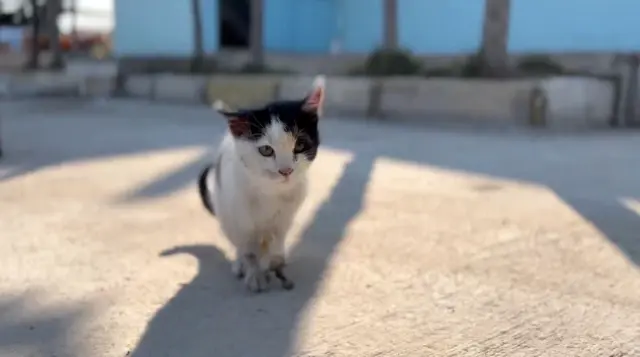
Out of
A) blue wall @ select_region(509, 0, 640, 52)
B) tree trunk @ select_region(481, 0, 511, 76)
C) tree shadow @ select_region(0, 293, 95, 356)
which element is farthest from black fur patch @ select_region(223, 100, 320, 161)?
blue wall @ select_region(509, 0, 640, 52)

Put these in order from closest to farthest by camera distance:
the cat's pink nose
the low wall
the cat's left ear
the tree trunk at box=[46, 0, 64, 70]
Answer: the cat's pink nose
the cat's left ear
the low wall
the tree trunk at box=[46, 0, 64, 70]

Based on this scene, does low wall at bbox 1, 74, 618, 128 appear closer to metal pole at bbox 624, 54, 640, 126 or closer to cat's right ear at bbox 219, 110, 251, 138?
metal pole at bbox 624, 54, 640, 126

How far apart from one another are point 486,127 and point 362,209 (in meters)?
3.43

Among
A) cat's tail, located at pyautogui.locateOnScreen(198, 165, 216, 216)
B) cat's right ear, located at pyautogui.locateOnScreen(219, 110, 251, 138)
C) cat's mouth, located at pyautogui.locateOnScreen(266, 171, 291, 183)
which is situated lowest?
cat's tail, located at pyautogui.locateOnScreen(198, 165, 216, 216)

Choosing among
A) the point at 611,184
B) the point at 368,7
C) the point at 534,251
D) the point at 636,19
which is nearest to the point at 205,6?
the point at 368,7

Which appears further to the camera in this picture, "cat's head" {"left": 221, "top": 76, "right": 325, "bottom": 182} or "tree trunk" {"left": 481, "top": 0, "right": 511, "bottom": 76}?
"tree trunk" {"left": 481, "top": 0, "right": 511, "bottom": 76}

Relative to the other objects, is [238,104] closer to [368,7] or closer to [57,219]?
[368,7]

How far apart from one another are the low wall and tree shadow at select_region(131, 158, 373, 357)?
3.98 meters

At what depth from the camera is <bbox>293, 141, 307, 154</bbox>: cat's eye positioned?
2.00 metres

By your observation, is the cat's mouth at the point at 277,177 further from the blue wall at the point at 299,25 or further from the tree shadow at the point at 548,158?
the blue wall at the point at 299,25

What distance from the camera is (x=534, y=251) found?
2.46m

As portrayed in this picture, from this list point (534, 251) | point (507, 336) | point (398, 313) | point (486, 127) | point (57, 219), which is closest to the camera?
point (507, 336)

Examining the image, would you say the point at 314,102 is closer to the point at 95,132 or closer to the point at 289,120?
the point at 289,120

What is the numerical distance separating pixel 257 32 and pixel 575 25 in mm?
4038
